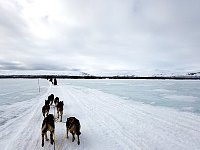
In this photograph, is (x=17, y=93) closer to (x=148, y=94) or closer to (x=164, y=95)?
(x=148, y=94)

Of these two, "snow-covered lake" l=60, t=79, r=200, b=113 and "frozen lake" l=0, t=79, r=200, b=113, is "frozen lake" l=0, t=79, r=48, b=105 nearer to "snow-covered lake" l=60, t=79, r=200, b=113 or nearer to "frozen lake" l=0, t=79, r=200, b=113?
"frozen lake" l=0, t=79, r=200, b=113

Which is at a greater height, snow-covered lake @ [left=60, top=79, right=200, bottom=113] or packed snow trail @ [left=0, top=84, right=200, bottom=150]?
snow-covered lake @ [left=60, top=79, right=200, bottom=113]

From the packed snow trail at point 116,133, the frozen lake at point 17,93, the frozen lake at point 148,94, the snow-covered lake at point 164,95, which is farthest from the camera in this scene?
the frozen lake at point 17,93

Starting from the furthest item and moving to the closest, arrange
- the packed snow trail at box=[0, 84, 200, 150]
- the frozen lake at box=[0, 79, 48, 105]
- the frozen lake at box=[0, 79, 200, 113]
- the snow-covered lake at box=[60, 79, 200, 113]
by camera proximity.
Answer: the frozen lake at box=[0, 79, 48, 105], the frozen lake at box=[0, 79, 200, 113], the snow-covered lake at box=[60, 79, 200, 113], the packed snow trail at box=[0, 84, 200, 150]

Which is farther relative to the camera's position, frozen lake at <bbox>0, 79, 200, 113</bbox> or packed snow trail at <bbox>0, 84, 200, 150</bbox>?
frozen lake at <bbox>0, 79, 200, 113</bbox>

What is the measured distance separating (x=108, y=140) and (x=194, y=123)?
14.3ft

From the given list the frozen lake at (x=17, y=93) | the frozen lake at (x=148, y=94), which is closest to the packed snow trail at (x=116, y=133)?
the frozen lake at (x=148, y=94)

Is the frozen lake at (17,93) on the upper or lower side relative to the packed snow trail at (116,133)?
upper

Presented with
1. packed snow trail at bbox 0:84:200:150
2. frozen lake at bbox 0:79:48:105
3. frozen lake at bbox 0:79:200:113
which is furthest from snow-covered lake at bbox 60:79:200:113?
frozen lake at bbox 0:79:48:105

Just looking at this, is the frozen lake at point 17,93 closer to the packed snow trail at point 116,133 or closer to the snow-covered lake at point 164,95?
the packed snow trail at point 116,133

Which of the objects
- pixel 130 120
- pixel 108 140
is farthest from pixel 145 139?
pixel 130 120

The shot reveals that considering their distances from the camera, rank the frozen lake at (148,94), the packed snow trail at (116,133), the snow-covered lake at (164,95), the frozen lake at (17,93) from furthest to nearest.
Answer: the frozen lake at (17,93) < the frozen lake at (148,94) < the snow-covered lake at (164,95) < the packed snow trail at (116,133)

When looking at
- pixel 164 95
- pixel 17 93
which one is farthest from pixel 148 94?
pixel 17 93

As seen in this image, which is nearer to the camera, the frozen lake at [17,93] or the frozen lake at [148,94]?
the frozen lake at [148,94]
